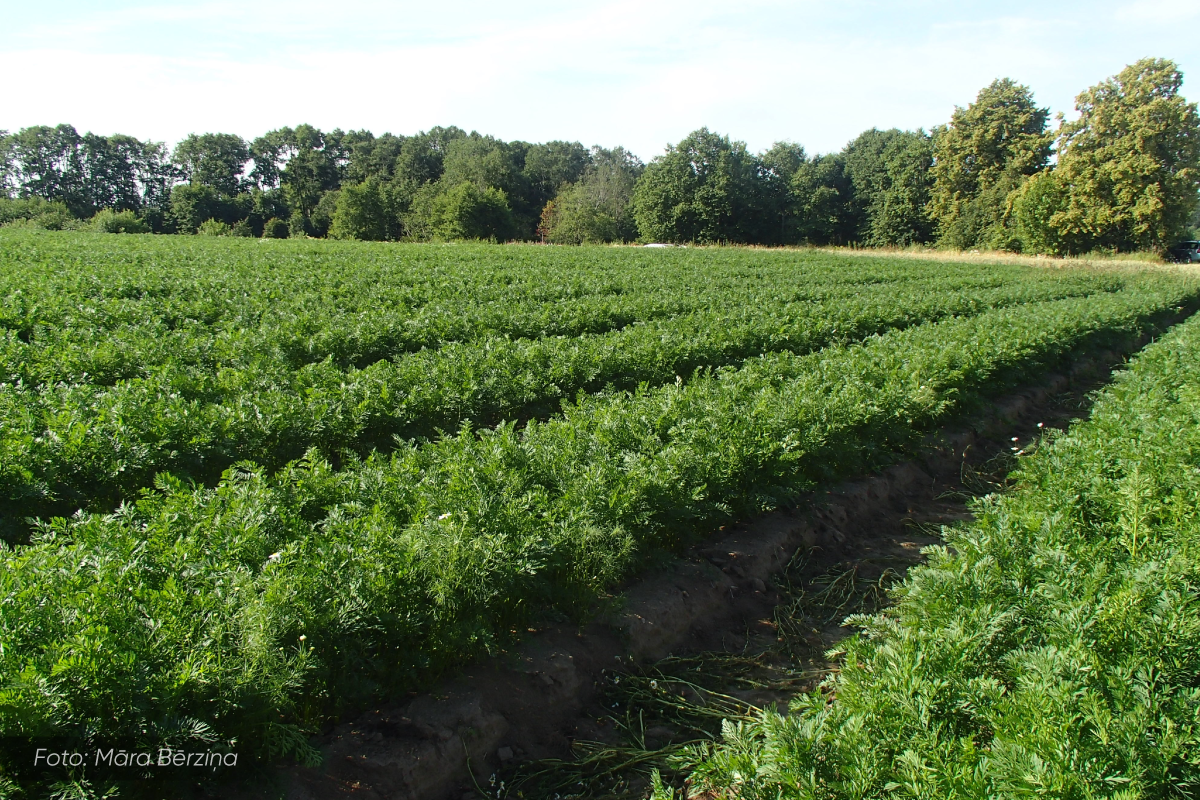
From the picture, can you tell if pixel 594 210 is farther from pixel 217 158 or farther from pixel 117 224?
pixel 217 158

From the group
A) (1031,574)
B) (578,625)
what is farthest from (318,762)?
(1031,574)

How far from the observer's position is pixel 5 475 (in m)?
5.11

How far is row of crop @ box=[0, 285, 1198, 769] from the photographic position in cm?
278

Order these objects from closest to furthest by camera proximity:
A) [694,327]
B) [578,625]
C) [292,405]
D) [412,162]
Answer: [578,625]
[292,405]
[694,327]
[412,162]

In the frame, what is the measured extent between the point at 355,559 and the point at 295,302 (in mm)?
12043

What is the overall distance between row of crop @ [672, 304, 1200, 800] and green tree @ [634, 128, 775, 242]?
68.6m

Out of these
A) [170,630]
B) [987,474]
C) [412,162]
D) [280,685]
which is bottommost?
[987,474]

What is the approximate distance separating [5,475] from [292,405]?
2.30 m

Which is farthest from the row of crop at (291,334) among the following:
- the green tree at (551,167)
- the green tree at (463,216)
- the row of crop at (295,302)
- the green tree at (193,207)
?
the green tree at (551,167)

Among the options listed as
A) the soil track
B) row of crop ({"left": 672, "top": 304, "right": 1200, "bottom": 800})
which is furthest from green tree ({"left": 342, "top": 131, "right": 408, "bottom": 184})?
row of crop ({"left": 672, "top": 304, "right": 1200, "bottom": 800})

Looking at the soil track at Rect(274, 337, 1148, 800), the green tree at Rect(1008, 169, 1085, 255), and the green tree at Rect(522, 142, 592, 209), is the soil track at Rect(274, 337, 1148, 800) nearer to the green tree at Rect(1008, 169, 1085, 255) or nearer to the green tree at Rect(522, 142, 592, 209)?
the green tree at Rect(1008, 169, 1085, 255)

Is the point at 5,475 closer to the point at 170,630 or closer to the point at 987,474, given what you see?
the point at 170,630

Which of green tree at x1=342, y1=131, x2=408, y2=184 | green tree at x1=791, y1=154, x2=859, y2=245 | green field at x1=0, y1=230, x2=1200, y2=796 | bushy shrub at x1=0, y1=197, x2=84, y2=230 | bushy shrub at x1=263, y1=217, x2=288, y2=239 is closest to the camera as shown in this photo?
green field at x1=0, y1=230, x2=1200, y2=796

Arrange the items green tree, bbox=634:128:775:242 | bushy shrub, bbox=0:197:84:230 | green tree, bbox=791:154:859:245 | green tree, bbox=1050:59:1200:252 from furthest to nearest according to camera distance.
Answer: green tree, bbox=791:154:859:245, green tree, bbox=634:128:775:242, bushy shrub, bbox=0:197:84:230, green tree, bbox=1050:59:1200:252
